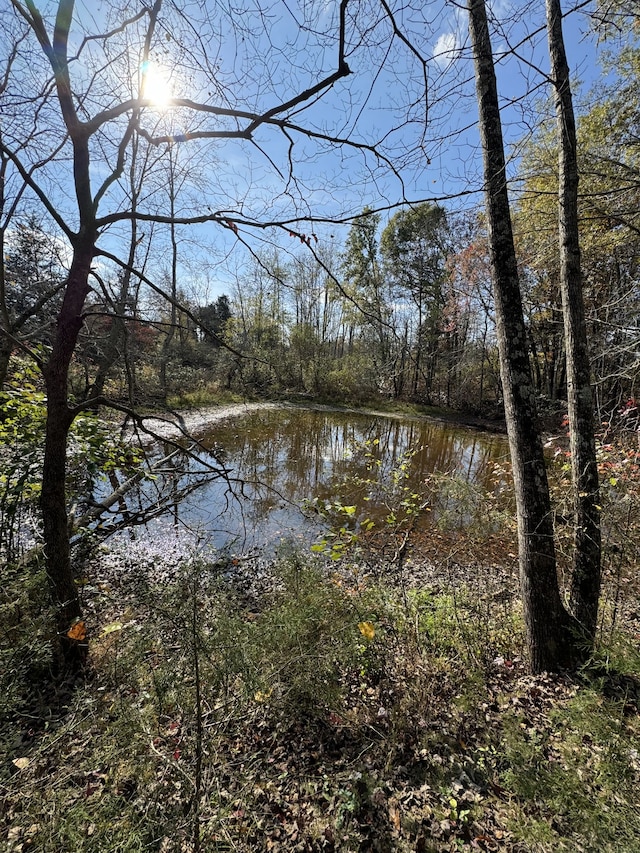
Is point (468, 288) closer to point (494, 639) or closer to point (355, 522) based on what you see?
→ point (355, 522)

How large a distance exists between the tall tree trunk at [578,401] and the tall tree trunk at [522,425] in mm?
237

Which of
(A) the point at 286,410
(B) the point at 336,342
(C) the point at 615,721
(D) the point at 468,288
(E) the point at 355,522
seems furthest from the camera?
(B) the point at 336,342

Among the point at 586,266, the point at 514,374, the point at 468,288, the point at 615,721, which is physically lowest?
the point at 615,721

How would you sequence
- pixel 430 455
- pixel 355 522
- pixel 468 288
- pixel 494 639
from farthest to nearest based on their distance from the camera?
1. pixel 468 288
2. pixel 430 455
3. pixel 355 522
4. pixel 494 639

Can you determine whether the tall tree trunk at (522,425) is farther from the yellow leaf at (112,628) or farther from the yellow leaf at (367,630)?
the yellow leaf at (112,628)

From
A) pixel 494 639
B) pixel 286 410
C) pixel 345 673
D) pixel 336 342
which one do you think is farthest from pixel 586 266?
pixel 336 342

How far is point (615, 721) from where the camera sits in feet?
6.53

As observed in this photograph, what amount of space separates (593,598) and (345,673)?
6.80ft

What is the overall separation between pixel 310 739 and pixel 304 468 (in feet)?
23.1

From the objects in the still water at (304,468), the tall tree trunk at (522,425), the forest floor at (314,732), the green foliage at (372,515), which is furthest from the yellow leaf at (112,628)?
the tall tree trunk at (522,425)

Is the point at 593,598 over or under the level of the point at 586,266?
under

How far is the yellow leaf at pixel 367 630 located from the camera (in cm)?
282

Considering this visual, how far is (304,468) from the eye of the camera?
9258 mm

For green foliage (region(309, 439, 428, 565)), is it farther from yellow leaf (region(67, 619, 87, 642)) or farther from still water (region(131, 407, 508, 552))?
yellow leaf (region(67, 619, 87, 642))
